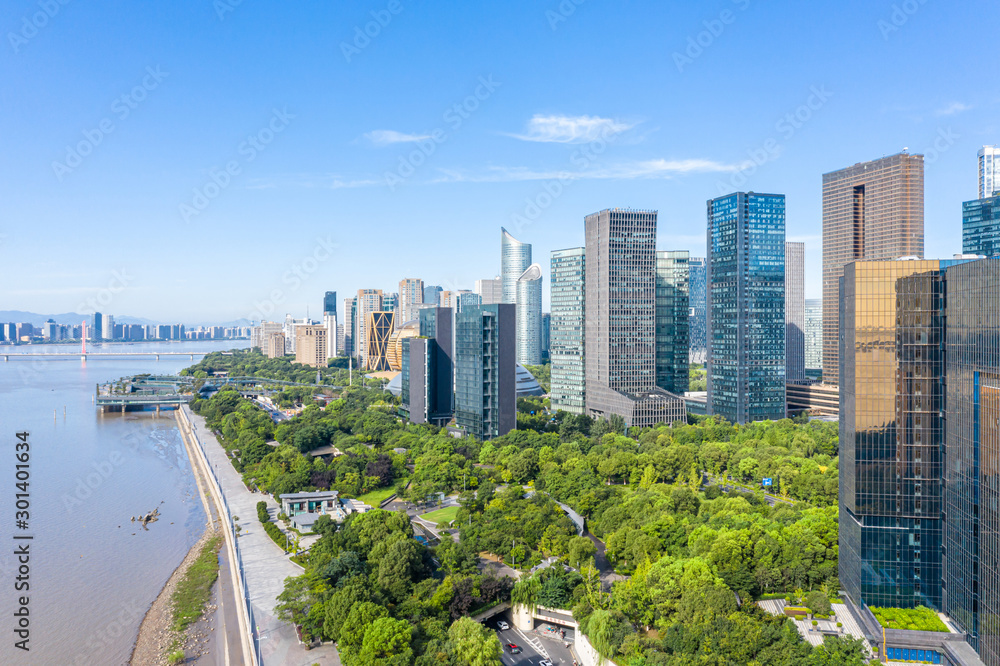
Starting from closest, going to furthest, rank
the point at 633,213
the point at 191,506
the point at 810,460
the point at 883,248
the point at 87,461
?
the point at 810,460 < the point at 191,506 < the point at 87,461 < the point at 633,213 < the point at 883,248

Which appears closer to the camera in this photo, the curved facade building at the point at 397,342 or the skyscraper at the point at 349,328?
the curved facade building at the point at 397,342

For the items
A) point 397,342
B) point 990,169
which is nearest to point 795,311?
point 990,169

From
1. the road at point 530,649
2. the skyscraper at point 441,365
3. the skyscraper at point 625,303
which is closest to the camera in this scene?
the road at point 530,649

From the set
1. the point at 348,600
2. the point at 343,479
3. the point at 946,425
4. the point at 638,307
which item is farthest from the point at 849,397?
the point at 638,307

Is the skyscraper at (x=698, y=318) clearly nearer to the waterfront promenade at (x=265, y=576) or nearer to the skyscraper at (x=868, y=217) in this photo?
the skyscraper at (x=868, y=217)

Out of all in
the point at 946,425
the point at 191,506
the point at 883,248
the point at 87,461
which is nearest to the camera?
the point at 946,425

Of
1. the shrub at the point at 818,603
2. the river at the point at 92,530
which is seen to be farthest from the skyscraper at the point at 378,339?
the shrub at the point at 818,603

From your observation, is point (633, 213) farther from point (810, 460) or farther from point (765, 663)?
point (765, 663)
